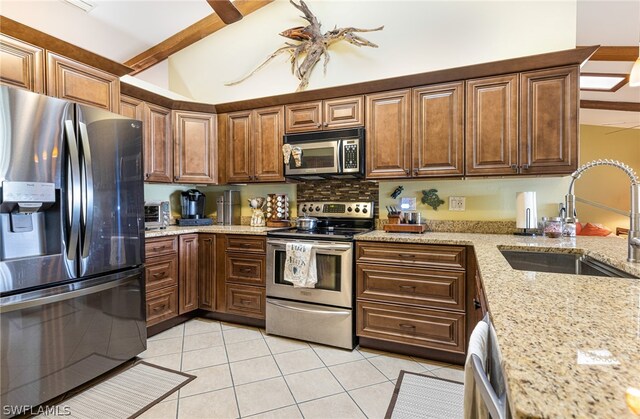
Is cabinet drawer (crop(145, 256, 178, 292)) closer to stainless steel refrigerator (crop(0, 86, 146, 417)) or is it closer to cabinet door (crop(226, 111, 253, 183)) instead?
stainless steel refrigerator (crop(0, 86, 146, 417))

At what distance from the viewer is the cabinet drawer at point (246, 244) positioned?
110 inches

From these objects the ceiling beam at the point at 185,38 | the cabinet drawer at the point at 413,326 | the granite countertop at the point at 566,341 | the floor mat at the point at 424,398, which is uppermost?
the ceiling beam at the point at 185,38

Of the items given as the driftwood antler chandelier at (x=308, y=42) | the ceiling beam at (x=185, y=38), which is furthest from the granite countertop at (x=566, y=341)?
the ceiling beam at (x=185, y=38)

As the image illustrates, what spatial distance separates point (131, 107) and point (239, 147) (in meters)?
1.02

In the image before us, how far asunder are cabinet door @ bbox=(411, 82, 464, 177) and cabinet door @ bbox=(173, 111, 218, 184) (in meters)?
2.10

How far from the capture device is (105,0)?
114 inches

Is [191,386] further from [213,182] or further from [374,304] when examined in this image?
[213,182]

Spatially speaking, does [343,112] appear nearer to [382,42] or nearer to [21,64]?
[382,42]

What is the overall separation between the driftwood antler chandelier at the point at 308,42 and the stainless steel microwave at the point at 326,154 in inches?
29.7

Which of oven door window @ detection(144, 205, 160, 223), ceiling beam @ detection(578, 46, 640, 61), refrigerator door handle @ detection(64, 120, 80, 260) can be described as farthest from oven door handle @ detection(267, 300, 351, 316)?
ceiling beam @ detection(578, 46, 640, 61)

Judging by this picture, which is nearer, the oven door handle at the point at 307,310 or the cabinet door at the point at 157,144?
the oven door handle at the point at 307,310

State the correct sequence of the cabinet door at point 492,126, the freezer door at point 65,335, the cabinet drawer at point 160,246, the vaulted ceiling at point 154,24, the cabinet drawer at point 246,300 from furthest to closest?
1. the cabinet drawer at point 246,300
2. the vaulted ceiling at point 154,24
3. the cabinet drawer at point 160,246
4. the cabinet door at point 492,126
5. the freezer door at point 65,335

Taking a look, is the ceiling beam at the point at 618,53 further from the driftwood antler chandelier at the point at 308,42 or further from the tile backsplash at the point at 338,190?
the tile backsplash at the point at 338,190

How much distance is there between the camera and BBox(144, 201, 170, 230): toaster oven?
9.46 feet
